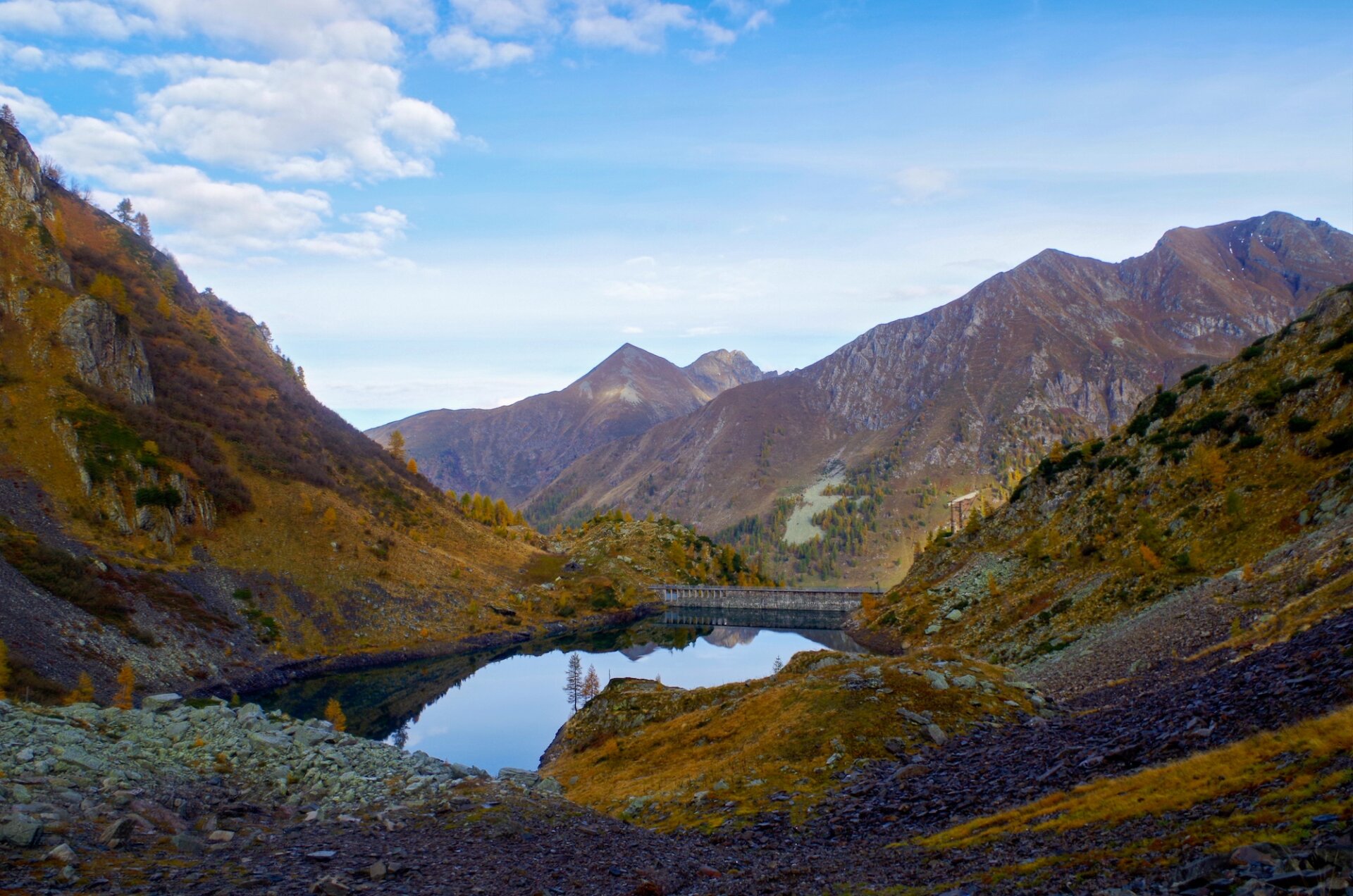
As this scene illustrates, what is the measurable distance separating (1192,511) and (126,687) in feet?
340

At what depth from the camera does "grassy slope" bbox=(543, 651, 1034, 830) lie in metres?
35.2

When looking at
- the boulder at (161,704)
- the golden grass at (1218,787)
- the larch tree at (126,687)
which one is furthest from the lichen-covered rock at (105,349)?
the golden grass at (1218,787)

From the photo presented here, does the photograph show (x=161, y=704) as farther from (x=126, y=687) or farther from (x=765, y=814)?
(x=126, y=687)

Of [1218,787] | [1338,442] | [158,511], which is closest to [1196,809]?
[1218,787]

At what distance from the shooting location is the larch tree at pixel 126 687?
73.0 m

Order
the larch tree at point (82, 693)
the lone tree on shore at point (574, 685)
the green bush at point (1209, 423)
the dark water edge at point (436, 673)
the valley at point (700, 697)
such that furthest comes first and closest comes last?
the lone tree on shore at point (574, 685) < the dark water edge at point (436, 673) < the green bush at point (1209, 423) < the larch tree at point (82, 693) < the valley at point (700, 697)

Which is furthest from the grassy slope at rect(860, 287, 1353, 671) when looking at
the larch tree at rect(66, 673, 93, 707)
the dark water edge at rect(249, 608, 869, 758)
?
the larch tree at rect(66, 673, 93, 707)

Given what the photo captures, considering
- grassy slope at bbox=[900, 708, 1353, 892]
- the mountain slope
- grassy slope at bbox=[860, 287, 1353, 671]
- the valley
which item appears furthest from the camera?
the mountain slope

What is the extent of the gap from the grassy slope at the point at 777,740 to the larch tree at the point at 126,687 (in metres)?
45.8

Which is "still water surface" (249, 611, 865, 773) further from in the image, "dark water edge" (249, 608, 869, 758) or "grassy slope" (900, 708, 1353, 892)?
"grassy slope" (900, 708, 1353, 892)

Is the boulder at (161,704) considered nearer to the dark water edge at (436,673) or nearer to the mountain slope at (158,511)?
the mountain slope at (158,511)

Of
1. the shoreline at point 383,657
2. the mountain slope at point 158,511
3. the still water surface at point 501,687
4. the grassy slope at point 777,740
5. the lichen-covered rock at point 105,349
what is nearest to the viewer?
the grassy slope at point 777,740

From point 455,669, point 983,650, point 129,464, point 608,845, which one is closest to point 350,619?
point 455,669

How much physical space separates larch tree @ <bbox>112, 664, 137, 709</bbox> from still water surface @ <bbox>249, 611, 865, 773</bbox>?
702 inches
